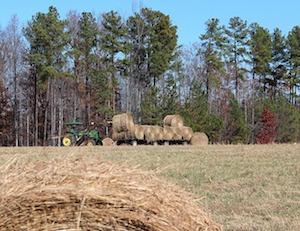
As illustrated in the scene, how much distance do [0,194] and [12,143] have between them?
1667 inches

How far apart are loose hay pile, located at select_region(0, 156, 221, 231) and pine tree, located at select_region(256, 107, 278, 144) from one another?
43.1 meters

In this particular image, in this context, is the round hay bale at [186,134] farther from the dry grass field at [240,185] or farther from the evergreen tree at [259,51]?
the evergreen tree at [259,51]

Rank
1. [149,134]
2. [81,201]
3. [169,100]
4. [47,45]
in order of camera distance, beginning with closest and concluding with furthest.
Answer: [81,201] < [149,134] < [169,100] < [47,45]

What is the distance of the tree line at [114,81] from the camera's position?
40969 millimetres

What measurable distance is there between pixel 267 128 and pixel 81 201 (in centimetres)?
4483

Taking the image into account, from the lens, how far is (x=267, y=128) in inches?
1841

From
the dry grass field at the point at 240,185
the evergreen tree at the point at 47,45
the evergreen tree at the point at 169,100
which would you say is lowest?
the dry grass field at the point at 240,185

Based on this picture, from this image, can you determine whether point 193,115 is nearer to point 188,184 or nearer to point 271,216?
point 188,184

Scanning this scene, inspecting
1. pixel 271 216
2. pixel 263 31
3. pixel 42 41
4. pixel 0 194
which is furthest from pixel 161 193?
pixel 263 31

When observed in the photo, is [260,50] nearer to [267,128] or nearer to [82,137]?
[267,128]

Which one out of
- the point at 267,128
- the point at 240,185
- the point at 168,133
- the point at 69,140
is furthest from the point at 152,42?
the point at 240,185

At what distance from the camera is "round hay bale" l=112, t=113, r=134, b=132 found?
30.8m

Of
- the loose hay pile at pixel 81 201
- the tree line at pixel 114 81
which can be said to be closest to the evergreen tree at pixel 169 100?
the tree line at pixel 114 81

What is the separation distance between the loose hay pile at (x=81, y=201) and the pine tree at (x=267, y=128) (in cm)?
4309
